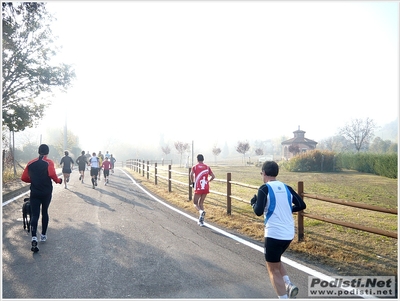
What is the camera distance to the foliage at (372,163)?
32709mm

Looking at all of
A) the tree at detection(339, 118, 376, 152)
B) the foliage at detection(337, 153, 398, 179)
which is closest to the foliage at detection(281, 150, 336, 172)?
the foliage at detection(337, 153, 398, 179)

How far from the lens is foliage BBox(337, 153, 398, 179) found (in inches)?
1288

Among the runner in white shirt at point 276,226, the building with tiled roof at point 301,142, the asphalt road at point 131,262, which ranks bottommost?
the asphalt road at point 131,262

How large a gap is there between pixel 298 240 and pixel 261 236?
82cm

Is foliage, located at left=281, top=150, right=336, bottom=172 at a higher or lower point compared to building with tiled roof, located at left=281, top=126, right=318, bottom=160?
lower

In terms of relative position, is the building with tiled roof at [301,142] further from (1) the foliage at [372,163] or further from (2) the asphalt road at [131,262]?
(2) the asphalt road at [131,262]

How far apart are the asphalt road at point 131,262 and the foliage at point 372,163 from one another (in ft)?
99.5

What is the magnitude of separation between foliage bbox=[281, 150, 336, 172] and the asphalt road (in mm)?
35993

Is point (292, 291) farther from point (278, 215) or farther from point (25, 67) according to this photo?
point (25, 67)

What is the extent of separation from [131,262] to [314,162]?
40586 mm

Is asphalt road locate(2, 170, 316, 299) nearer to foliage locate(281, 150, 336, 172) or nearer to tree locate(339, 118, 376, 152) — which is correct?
foliage locate(281, 150, 336, 172)

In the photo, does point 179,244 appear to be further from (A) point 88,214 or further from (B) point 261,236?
(A) point 88,214

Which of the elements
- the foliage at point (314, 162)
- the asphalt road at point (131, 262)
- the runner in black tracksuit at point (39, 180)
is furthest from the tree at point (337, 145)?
the runner in black tracksuit at point (39, 180)

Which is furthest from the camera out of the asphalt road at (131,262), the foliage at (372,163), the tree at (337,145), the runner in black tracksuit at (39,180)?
the tree at (337,145)
